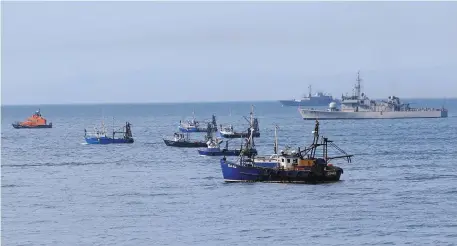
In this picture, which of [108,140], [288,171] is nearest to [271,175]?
[288,171]

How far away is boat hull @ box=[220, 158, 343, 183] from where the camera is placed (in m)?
98.6

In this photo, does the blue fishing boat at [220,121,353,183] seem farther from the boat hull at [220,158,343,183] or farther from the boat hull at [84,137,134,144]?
the boat hull at [84,137,134,144]

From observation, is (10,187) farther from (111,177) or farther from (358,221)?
(358,221)

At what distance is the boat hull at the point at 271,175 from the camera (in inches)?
3883

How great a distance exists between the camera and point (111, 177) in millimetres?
111750

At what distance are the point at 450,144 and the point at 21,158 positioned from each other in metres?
60.9

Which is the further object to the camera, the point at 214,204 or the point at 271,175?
the point at 271,175

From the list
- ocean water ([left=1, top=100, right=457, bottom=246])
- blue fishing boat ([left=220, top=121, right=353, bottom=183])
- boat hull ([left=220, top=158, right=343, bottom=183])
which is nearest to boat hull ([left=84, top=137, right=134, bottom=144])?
ocean water ([left=1, top=100, right=457, bottom=246])

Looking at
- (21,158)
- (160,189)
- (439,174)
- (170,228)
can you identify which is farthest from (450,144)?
(170,228)

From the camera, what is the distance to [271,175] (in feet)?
326

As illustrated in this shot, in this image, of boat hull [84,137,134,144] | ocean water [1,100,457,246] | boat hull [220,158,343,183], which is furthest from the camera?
boat hull [84,137,134,144]

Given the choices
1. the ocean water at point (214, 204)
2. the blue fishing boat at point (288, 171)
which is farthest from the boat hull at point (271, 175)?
the ocean water at point (214, 204)

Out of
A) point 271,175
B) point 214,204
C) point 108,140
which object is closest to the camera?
point 214,204

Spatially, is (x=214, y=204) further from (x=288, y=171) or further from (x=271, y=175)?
(x=288, y=171)
